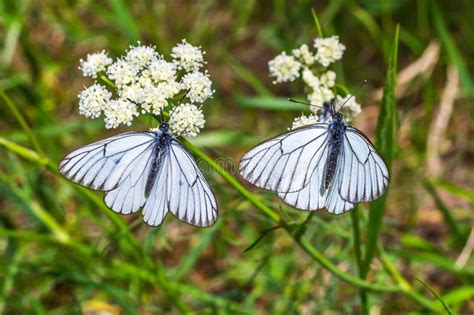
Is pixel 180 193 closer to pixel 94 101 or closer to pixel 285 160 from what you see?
pixel 285 160

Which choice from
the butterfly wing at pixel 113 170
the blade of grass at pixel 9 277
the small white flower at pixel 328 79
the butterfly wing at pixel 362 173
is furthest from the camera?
the blade of grass at pixel 9 277

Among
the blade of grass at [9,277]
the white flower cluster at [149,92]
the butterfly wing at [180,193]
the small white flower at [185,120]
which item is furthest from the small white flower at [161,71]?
the blade of grass at [9,277]

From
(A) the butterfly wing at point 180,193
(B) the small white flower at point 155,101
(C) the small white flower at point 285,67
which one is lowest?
(A) the butterfly wing at point 180,193

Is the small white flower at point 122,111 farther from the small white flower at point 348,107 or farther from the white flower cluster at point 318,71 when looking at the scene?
the small white flower at point 348,107

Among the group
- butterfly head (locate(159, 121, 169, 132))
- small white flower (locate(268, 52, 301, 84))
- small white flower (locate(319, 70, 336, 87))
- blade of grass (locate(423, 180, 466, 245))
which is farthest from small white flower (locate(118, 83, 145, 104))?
blade of grass (locate(423, 180, 466, 245))

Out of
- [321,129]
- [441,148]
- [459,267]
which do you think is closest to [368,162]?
[321,129]

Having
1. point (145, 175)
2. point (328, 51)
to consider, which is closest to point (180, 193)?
point (145, 175)
